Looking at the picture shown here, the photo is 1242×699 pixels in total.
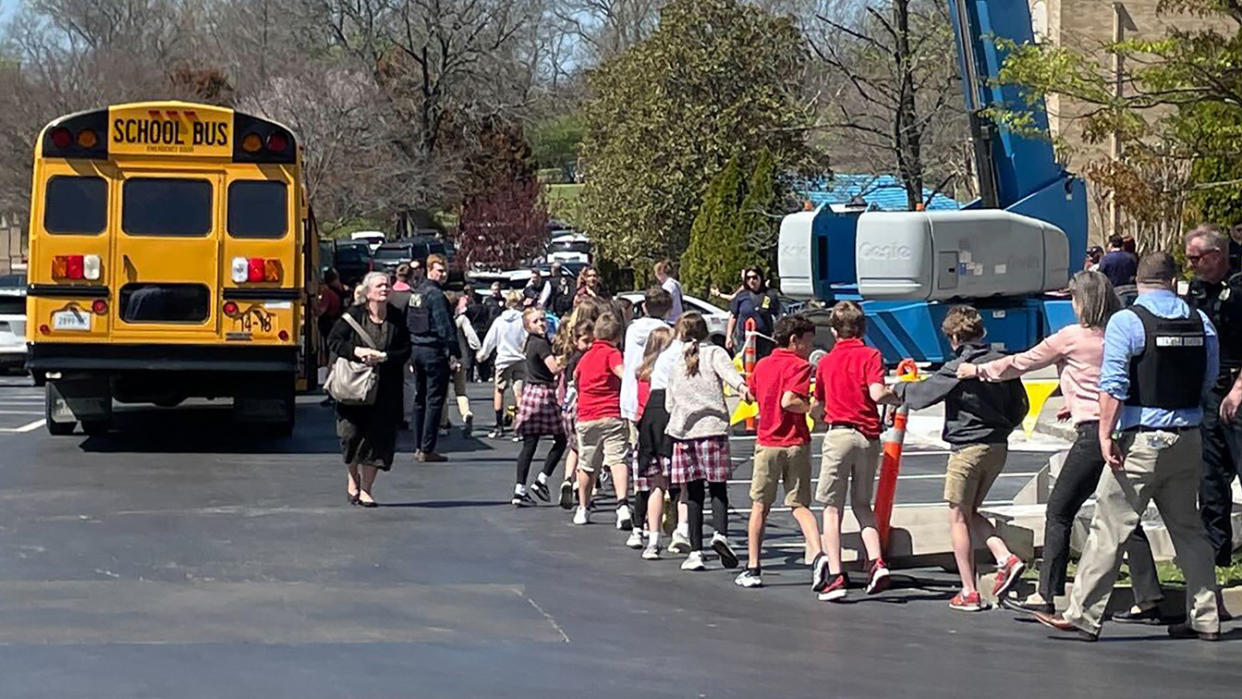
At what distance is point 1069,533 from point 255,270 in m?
9.85

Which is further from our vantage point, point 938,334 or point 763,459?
point 938,334

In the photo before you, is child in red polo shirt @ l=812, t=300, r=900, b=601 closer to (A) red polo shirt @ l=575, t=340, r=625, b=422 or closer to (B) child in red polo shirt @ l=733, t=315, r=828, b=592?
(B) child in red polo shirt @ l=733, t=315, r=828, b=592

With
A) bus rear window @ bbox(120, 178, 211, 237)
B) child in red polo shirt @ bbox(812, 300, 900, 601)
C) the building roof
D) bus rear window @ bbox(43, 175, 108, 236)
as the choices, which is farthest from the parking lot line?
the building roof

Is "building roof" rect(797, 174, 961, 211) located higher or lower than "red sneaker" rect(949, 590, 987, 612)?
higher

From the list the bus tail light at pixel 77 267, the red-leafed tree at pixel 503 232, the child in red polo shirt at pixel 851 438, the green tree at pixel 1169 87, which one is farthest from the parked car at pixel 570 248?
the child in red polo shirt at pixel 851 438

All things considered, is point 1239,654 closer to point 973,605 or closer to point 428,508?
point 973,605

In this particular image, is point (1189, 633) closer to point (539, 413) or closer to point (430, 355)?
A: point (539, 413)

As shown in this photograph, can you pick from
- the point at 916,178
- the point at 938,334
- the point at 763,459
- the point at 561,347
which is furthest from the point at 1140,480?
the point at 916,178

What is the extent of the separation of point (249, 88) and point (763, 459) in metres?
53.5

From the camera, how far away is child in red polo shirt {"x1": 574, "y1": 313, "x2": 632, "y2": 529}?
42.2 feet

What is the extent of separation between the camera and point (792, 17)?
1624 inches

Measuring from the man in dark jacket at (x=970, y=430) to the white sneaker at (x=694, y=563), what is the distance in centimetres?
177

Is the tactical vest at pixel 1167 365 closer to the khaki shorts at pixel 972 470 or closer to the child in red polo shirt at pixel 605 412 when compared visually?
the khaki shorts at pixel 972 470

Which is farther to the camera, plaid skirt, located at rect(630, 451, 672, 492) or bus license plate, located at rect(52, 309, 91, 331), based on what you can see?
bus license plate, located at rect(52, 309, 91, 331)
